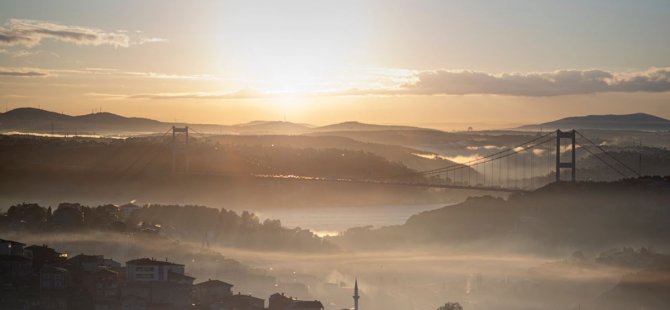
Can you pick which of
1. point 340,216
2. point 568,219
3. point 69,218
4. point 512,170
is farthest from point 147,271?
point 512,170

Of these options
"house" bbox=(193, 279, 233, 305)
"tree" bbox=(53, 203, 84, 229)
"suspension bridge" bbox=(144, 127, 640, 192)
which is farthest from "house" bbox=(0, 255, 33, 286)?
"suspension bridge" bbox=(144, 127, 640, 192)

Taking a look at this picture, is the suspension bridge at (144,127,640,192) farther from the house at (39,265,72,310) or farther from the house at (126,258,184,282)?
the house at (39,265,72,310)

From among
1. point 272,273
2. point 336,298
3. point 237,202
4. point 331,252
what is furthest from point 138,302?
point 237,202

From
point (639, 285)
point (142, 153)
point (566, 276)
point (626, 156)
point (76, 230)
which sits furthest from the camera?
point (142, 153)

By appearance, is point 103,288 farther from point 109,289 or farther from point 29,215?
point 29,215

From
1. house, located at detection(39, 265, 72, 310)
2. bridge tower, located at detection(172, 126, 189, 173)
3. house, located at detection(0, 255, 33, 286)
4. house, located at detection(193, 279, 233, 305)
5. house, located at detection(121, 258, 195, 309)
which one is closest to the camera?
house, located at detection(39, 265, 72, 310)

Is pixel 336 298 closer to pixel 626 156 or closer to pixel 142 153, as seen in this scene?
pixel 626 156

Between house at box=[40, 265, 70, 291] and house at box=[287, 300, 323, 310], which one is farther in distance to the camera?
house at box=[287, 300, 323, 310]

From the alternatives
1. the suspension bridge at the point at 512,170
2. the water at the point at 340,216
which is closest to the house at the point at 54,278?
the suspension bridge at the point at 512,170
